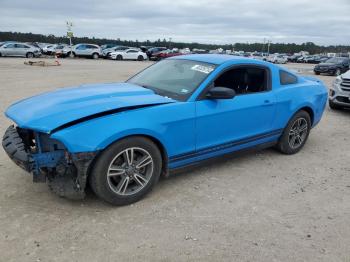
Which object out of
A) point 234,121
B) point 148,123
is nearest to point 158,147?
point 148,123

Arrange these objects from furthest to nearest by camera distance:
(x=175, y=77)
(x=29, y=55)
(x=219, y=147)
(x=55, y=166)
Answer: (x=29, y=55)
(x=175, y=77)
(x=219, y=147)
(x=55, y=166)

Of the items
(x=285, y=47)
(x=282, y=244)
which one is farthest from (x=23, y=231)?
(x=285, y=47)

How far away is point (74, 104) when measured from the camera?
3525 mm

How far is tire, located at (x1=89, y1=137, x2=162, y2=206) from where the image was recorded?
3316mm

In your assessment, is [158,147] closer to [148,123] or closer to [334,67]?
[148,123]

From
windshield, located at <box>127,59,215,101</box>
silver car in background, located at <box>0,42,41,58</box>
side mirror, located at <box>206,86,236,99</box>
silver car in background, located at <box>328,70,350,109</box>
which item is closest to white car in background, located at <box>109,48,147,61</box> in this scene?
silver car in background, located at <box>0,42,41,58</box>

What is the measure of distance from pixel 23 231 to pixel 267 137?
341 centimetres

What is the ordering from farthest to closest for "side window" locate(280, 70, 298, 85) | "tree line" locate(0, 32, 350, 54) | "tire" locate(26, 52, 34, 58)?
"tree line" locate(0, 32, 350, 54) → "tire" locate(26, 52, 34, 58) → "side window" locate(280, 70, 298, 85)

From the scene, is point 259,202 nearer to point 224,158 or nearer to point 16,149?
point 224,158

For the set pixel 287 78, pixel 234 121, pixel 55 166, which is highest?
pixel 287 78

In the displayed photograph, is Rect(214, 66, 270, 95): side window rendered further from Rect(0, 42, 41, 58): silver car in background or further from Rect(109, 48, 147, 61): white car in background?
Rect(109, 48, 147, 61): white car in background

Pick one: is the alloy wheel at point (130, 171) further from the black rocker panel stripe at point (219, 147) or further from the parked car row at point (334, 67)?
the parked car row at point (334, 67)

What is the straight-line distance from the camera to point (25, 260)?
2693mm

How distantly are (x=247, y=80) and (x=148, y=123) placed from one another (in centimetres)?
199
